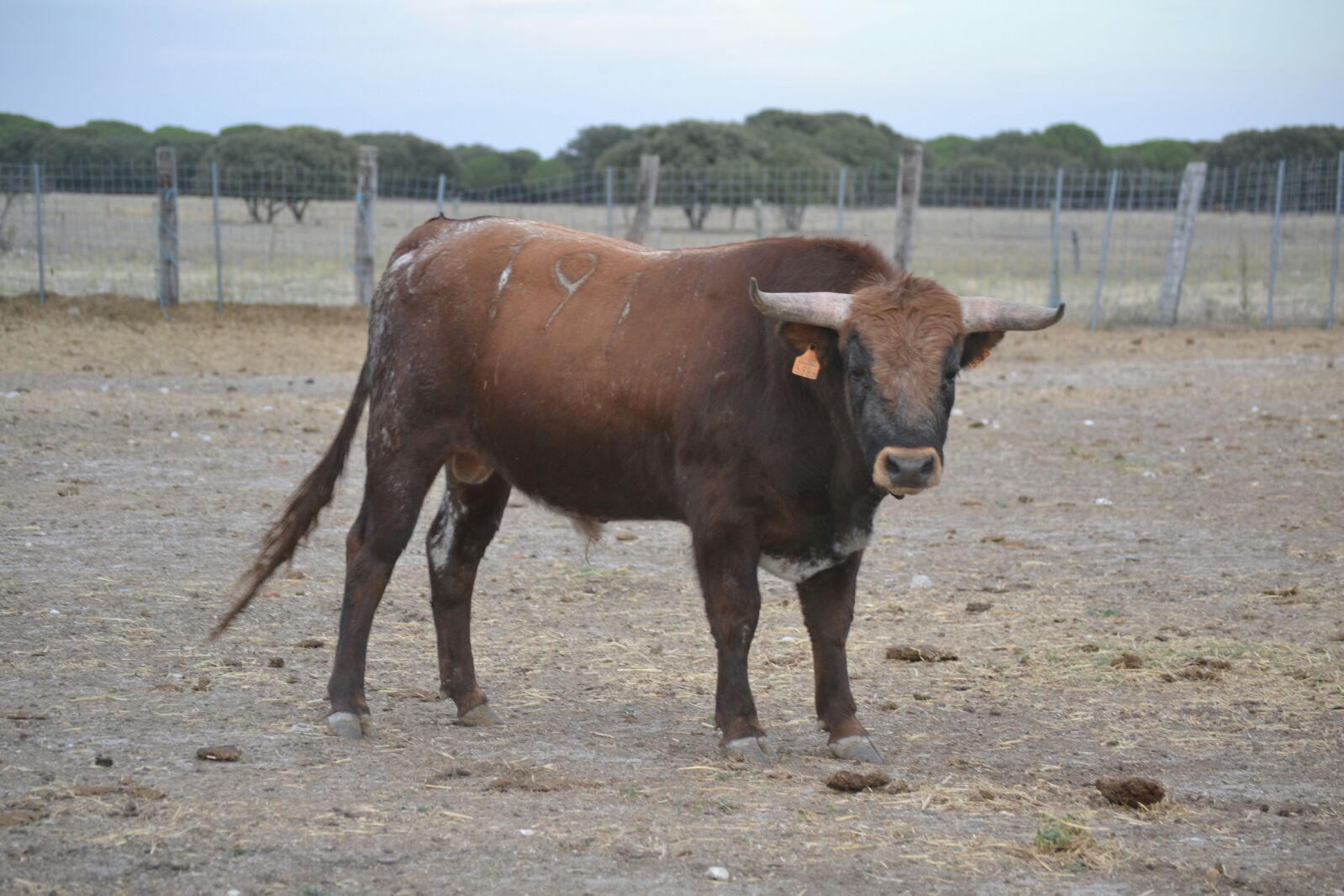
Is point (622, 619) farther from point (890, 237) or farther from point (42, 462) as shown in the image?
point (890, 237)

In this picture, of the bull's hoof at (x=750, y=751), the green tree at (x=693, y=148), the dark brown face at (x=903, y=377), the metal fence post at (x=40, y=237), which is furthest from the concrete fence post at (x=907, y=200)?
the green tree at (x=693, y=148)

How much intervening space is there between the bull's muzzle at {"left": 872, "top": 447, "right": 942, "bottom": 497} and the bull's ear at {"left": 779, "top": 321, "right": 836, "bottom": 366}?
53cm

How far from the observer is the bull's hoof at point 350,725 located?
17.7 feet

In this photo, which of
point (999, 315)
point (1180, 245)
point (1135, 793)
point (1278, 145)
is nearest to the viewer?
point (1135, 793)

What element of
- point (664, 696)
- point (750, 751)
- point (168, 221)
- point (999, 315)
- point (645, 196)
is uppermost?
point (645, 196)

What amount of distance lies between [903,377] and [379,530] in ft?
7.55

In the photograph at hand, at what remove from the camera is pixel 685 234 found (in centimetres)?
3155

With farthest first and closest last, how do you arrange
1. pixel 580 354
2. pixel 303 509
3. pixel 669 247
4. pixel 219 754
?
pixel 669 247 → pixel 303 509 → pixel 580 354 → pixel 219 754

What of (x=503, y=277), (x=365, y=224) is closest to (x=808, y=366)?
(x=503, y=277)

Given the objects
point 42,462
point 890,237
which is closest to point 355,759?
point 42,462

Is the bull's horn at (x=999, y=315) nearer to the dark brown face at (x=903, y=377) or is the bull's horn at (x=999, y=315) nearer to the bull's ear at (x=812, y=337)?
the dark brown face at (x=903, y=377)

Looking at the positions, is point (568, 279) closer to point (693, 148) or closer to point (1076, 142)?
point (693, 148)

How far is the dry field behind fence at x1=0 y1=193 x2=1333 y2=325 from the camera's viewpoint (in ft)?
70.8

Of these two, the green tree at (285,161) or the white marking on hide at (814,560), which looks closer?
the white marking on hide at (814,560)
